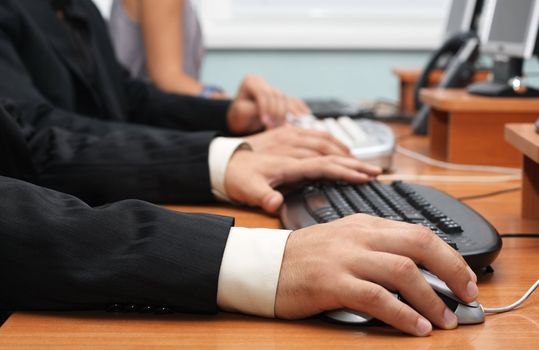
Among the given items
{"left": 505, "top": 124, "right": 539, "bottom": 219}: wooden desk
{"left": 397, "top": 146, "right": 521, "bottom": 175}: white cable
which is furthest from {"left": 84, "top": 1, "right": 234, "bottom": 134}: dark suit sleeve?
{"left": 505, "top": 124, "right": 539, "bottom": 219}: wooden desk

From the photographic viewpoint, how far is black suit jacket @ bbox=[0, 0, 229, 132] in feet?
4.18

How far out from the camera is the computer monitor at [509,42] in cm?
150

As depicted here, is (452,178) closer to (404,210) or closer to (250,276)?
(404,210)

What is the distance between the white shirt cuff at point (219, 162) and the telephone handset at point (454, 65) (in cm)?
86

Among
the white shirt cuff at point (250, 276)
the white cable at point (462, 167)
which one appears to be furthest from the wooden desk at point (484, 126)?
the white shirt cuff at point (250, 276)

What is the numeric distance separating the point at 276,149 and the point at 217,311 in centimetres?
50

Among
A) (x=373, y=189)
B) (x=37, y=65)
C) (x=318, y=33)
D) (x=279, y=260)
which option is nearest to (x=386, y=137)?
(x=373, y=189)

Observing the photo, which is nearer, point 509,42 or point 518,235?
point 518,235

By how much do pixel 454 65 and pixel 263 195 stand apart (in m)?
1.05

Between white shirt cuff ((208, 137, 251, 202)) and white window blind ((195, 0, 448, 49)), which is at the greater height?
white shirt cuff ((208, 137, 251, 202))

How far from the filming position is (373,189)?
94 centimetres

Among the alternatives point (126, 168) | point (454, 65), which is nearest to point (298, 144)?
point (126, 168)

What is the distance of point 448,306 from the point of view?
0.60m

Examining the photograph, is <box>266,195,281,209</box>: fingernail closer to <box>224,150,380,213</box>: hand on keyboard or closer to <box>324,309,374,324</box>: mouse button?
<box>224,150,380,213</box>: hand on keyboard
